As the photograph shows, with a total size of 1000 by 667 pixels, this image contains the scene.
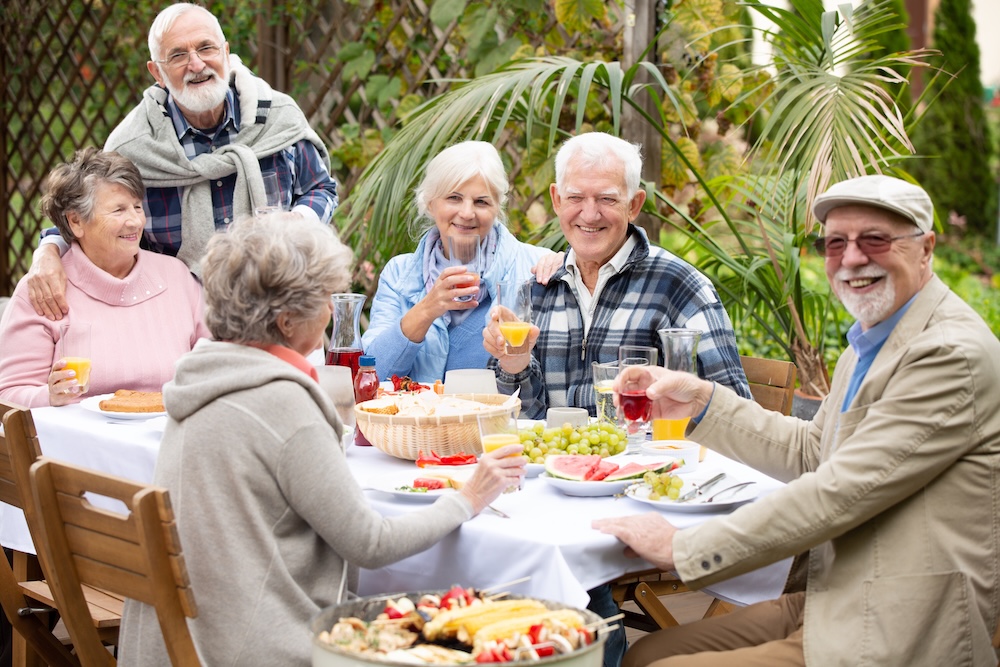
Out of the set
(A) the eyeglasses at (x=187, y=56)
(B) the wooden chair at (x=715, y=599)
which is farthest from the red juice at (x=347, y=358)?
(A) the eyeglasses at (x=187, y=56)

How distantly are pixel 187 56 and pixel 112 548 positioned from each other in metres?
2.17

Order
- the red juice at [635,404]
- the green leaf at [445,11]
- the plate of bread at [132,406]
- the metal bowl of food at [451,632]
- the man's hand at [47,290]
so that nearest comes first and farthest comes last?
1. the metal bowl of food at [451,632]
2. the red juice at [635,404]
3. the plate of bread at [132,406]
4. the man's hand at [47,290]
5. the green leaf at [445,11]

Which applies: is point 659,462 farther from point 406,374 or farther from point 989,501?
point 406,374

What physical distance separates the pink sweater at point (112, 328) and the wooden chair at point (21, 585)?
53cm

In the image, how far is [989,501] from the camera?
69.8 inches

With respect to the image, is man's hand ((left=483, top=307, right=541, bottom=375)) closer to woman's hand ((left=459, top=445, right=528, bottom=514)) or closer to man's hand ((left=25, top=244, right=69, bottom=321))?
woman's hand ((left=459, top=445, right=528, bottom=514))

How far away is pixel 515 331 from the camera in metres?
2.63

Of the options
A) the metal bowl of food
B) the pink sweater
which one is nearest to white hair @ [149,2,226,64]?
the pink sweater

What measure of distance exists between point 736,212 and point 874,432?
16.9ft

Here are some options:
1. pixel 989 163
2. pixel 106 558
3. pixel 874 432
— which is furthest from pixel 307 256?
pixel 989 163

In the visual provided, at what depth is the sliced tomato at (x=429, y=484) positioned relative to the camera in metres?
2.04

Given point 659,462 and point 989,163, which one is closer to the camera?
point 659,462

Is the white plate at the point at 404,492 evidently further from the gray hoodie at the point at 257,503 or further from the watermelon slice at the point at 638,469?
the watermelon slice at the point at 638,469

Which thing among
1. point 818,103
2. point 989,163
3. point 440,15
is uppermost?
point 440,15
